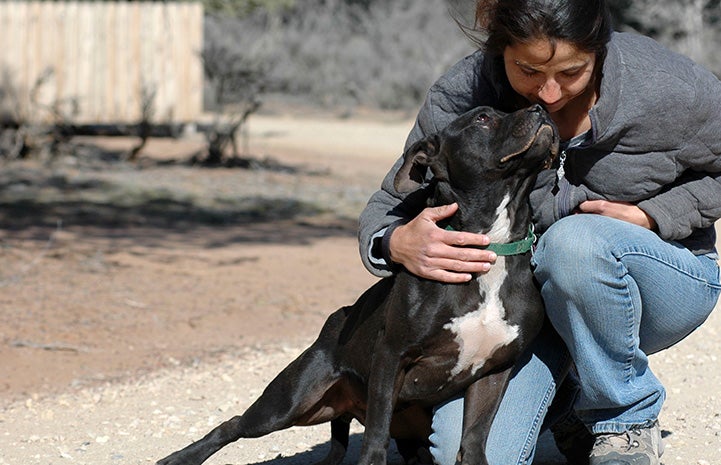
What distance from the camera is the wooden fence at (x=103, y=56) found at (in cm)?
1502

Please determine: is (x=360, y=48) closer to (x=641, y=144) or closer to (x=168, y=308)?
(x=168, y=308)

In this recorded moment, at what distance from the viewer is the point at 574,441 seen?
14.0 feet

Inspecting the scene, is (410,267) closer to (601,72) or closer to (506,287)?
(506,287)

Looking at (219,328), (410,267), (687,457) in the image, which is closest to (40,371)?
(219,328)

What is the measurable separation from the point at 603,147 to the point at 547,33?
457 millimetres

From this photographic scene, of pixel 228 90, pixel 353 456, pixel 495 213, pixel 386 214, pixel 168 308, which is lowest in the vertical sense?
pixel 228 90

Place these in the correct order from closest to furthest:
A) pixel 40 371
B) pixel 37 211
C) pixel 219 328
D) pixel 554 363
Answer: pixel 554 363, pixel 40 371, pixel 219 328, pixel 37 211

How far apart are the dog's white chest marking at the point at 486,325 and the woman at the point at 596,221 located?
7 cm

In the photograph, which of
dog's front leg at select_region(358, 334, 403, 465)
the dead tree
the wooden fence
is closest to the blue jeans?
dog's front leg at select_region(358, 334, 403, 465)

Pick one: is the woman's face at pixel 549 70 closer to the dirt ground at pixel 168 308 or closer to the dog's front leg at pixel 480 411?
the dog's front leg at pixel 480 411

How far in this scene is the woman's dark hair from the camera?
353cm

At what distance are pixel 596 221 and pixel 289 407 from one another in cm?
120

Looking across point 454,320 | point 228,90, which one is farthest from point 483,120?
point 228,90

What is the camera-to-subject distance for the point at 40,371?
5855 mm
